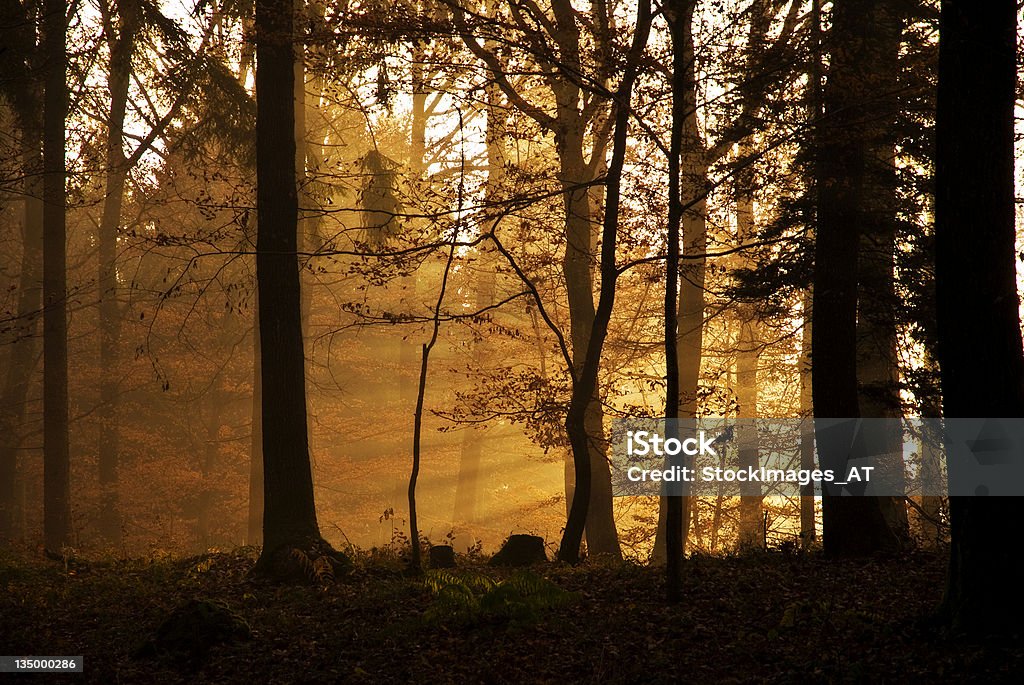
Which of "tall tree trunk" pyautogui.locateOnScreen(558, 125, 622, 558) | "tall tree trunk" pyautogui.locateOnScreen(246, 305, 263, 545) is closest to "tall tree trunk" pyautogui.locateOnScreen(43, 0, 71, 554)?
"tall tree trunk" pyautogui.locateOnScreen(246, 305, 263, 545)

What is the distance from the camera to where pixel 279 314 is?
10047mm

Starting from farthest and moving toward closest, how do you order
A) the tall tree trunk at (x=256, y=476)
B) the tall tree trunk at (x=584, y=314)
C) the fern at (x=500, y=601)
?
the tall tree trunk at (x=256, y=476) < the tall tree trunk at (x=584, y=314) < the fern at (x=500, y=601)

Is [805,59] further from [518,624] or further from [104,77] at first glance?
[104,77]

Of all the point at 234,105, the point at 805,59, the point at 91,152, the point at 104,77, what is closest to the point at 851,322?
the point at 805,59

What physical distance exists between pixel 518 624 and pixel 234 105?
996 centimetres

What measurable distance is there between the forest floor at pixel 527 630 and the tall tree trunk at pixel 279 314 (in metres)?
1.03

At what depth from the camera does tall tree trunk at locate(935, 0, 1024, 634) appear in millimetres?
5633

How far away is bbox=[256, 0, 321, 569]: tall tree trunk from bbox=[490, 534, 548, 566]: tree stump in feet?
9.15

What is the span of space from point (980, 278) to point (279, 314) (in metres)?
7.50

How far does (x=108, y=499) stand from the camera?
22.1 meters

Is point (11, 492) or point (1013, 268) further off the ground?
point (1013, 268)

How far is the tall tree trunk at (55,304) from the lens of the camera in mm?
14086

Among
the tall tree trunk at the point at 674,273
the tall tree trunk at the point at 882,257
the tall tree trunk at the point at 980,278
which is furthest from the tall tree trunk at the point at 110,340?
the tall tree trunk at the point at 980,278

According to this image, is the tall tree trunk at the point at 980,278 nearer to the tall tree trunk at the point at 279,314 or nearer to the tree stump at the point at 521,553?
the tree stump at the point at 521,553
